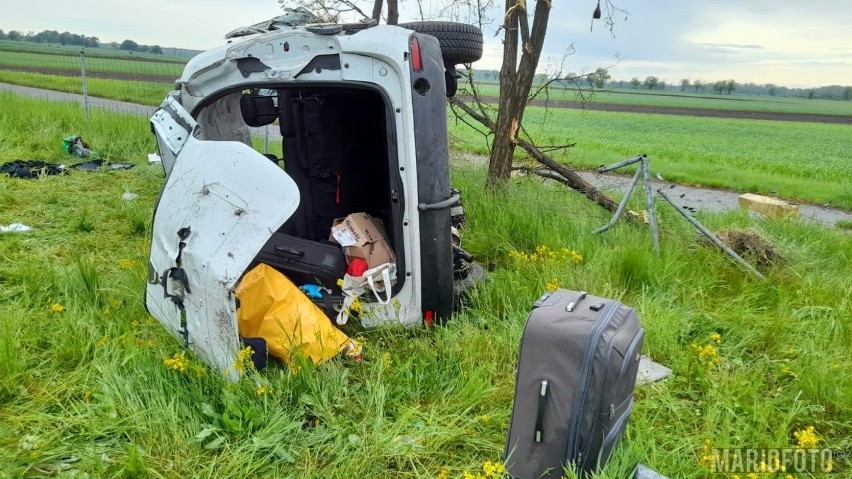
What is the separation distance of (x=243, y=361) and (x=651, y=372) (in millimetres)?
1977

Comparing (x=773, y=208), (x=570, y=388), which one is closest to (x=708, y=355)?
(x=570, y=388)

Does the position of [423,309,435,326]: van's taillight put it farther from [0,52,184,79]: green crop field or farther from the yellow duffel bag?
[0,52,184,79]: green crop field

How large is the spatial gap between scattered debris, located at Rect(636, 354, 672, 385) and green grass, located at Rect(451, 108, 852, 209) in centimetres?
422

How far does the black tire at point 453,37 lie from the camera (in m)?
3.77

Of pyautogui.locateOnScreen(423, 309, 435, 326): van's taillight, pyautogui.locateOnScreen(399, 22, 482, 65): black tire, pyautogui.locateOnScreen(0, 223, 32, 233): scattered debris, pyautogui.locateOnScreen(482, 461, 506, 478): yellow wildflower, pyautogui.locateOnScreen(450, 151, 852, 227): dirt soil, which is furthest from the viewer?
pyautogui.locateOnScreen(450, 151, 852, 227): dirt soil

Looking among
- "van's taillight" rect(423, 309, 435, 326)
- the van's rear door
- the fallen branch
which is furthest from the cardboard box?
the fallen branch

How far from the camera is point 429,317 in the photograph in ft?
Answer: 10.1

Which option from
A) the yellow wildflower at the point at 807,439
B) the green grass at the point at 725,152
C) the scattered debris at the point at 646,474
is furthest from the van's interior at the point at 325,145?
the green grass at the point at 725,152

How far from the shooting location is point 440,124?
291 centimetres

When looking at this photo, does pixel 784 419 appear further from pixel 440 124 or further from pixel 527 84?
pixel 527 84

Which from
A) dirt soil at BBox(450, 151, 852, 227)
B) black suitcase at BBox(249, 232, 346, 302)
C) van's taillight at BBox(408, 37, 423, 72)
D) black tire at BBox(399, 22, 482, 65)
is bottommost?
dirt soil at BBox(450, 151, 852, 227)

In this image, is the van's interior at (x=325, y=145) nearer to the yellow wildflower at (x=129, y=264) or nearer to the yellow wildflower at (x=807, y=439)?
the yellow wildflower at (x=129, y=264)

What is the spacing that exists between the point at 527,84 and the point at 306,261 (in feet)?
11.2
